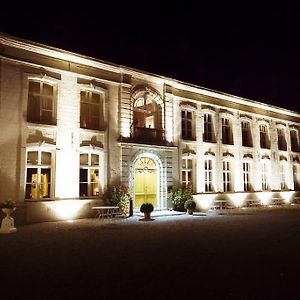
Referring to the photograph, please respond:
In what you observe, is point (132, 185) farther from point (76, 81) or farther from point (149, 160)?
point (76, 81)

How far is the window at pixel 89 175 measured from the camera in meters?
14.9

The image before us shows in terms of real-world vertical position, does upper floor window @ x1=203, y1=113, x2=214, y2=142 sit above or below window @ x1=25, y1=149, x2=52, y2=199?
above

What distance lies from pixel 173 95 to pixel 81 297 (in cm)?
1508

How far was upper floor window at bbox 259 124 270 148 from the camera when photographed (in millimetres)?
23781

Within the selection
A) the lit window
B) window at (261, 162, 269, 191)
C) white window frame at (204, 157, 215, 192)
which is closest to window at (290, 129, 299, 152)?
window at (261, 162, 269, 191)

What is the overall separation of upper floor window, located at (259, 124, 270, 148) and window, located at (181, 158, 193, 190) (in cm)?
739

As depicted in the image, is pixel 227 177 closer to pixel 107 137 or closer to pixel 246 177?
pixel 246 177

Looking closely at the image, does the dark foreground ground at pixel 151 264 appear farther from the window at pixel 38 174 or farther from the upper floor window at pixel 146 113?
the upper floor window at pixel 146 113

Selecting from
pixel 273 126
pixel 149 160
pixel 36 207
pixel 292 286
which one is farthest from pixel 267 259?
pixel 273 126

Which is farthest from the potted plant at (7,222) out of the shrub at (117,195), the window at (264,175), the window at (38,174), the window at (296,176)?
the window at (296,176)

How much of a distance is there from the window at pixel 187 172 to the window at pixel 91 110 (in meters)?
5.61

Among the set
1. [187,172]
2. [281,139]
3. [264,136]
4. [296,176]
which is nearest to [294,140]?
[281,139]

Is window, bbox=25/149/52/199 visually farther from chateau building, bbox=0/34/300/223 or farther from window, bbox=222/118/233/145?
window, bbox=222/118/233/145

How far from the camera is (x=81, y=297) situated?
4.42 m
